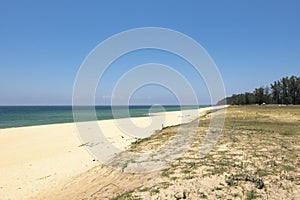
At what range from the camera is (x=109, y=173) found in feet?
36.5

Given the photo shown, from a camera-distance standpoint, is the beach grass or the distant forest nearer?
the beach grass

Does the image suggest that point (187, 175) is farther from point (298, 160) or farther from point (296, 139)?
point (296, 139)

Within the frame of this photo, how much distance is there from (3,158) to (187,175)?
631 inches

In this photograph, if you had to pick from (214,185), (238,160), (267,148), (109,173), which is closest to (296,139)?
(267,148)

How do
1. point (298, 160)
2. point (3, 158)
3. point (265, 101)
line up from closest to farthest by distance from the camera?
1. point (298, 160)
2. point (3, 158)
3. point (265, 101)

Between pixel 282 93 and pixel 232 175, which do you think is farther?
pixel 282 93

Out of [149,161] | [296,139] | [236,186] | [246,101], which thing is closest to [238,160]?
[236,186]

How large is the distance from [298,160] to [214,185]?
13.5ft

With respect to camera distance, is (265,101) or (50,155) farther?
(265,101)

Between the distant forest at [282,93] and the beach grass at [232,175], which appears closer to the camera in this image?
the beach grass at [232,175]

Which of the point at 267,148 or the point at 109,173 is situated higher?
the point at 267,148

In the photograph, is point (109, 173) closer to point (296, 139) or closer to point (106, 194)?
point (106, 194)

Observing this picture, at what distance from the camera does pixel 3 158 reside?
19766mm

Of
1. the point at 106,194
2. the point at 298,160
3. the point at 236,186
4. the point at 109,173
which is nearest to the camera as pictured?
the point at 236,186
